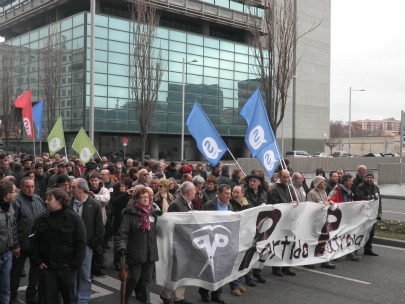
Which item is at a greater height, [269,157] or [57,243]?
[269,157]

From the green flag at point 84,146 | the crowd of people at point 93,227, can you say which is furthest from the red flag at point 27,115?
→ the crowd of people at point 93,227

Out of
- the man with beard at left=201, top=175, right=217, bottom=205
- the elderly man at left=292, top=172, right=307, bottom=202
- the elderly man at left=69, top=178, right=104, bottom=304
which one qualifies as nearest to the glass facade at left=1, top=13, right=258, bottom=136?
the man with beard at left=201, top=175, right=217, bottom=205

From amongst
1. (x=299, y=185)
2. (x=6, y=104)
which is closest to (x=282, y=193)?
(x=299, y=185)

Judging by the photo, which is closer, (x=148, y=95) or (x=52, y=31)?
(x=148, y=95)

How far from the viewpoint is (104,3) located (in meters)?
40.4

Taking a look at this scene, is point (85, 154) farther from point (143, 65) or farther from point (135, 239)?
point (143, 65)

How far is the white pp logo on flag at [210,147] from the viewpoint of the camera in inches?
369

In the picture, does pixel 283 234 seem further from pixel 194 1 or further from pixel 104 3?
pixel 194 1

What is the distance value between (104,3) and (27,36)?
9.72 m

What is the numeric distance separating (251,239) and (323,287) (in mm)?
1352

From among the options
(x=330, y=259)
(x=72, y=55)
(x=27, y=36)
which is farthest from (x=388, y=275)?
(x=27, y=36)

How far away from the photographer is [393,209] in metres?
16.8

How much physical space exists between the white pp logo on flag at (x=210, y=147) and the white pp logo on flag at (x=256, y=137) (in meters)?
1.18

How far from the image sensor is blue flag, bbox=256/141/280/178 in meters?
8.59
